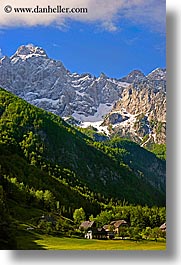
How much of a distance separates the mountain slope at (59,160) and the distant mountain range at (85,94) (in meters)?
0.23

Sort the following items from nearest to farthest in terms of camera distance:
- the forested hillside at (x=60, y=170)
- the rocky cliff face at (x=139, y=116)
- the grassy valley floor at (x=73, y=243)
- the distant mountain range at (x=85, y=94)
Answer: the grassy valley floor at (x=73, y=243) < the forested hillside at (x=60, y=170) < the rocky cliff face at (x=139, y=116) < the distant mountain range at (x=85, y=94)

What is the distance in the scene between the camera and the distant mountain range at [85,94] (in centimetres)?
748

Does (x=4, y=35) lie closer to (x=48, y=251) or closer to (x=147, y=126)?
(x=147, y=126)

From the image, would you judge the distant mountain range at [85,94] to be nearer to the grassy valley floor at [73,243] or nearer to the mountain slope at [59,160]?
the mountain slope at [59,160]

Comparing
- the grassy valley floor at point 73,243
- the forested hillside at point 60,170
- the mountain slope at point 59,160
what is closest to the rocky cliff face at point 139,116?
the forested hillside at point 60,170

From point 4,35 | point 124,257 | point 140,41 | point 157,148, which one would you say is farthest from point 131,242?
point 4,35

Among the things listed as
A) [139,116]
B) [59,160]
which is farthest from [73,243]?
[139,116]

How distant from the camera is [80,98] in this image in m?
7.75

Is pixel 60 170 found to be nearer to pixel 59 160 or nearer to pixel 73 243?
pixel 59 160

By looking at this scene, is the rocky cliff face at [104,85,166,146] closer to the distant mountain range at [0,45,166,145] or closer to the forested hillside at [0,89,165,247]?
the distant mountain range at [0,45,166,145]

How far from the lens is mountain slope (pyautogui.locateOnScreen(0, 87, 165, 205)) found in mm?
7340

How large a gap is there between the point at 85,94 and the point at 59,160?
1.00 metres

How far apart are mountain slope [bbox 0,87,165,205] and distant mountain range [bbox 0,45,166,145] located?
230mm

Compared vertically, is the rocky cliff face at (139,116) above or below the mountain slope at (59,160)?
above
